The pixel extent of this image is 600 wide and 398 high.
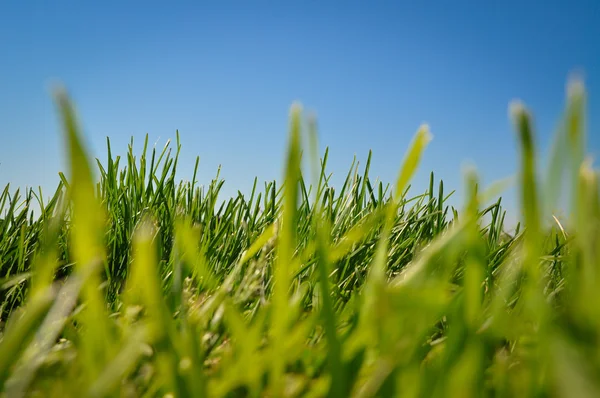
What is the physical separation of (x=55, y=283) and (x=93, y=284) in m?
1.00

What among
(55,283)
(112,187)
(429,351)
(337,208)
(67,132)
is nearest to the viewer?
(67,132)

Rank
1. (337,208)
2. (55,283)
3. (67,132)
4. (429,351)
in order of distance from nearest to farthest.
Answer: (67,132) → (429,351) → (55,283) → (337,208)

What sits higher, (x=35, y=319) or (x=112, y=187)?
(x=112, y=187)

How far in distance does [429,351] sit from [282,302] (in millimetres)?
265

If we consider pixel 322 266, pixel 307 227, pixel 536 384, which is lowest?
pixel 536 384

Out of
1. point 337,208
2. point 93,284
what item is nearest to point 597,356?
point 93,284

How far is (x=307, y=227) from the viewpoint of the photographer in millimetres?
1272

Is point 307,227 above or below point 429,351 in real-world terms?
above

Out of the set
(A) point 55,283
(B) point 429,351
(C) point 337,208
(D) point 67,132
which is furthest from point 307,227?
(D) point 67,132

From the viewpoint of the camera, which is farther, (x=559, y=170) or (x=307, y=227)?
(x=307, y=227)

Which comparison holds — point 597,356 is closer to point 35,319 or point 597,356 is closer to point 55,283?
point 35,319

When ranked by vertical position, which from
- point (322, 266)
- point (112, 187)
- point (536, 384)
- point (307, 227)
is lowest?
point (536, 384)

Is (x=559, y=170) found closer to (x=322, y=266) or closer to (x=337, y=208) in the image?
(x=322, y=266)

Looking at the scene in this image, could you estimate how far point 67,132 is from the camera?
269mm
